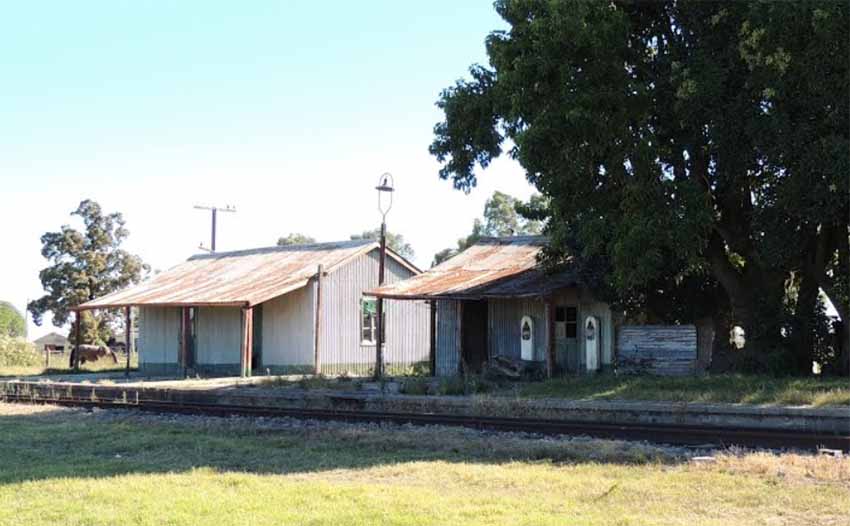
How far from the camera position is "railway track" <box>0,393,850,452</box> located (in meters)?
12.3

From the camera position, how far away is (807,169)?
17719mm

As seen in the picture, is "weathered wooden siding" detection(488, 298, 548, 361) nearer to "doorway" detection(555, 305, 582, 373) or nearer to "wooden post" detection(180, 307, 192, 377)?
"doorway" detection(555, 305, 582, 373)

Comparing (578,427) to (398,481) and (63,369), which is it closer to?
(398,481)

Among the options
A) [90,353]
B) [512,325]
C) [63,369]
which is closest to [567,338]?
[512,325]

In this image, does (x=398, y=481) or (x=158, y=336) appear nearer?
(x=398, y=481)

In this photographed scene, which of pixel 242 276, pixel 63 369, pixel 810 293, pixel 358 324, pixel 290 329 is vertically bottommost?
pixel 63 369

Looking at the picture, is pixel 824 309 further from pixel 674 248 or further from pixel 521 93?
pixel 521 93

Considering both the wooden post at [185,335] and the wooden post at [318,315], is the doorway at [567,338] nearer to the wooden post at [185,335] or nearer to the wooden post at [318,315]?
the wooden post at [318,315]

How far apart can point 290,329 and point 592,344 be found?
11.1 m

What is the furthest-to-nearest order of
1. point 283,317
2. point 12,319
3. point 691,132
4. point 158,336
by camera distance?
point 12,319 < point 158,336 < point 283,317 < point 691,132

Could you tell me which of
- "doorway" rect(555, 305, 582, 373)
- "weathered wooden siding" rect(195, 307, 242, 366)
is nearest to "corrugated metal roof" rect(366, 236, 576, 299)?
"doorway" rect(555, 305, 582, 373)

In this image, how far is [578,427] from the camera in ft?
46.4

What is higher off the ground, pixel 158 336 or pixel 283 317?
pixel 283 317

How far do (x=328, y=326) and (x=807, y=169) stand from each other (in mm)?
17555
